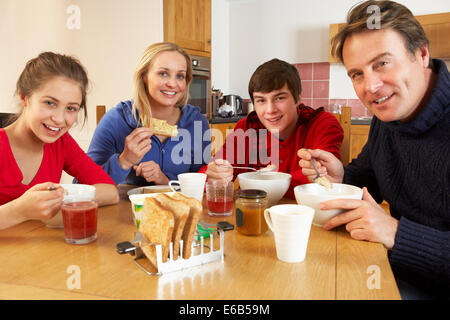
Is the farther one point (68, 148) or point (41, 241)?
point (68, 148)

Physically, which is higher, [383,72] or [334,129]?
[383,72]

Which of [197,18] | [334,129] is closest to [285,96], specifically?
[334,129]

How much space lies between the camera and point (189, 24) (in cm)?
Answer: 380

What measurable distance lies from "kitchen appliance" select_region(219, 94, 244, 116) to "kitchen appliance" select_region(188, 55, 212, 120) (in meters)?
0.43

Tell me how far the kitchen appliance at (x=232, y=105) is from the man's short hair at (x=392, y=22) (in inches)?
131

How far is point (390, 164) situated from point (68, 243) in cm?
116

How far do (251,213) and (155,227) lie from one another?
0.96 ft

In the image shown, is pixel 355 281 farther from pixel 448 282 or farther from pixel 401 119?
pixel 401 119

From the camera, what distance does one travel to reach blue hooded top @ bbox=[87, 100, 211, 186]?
6.50 feet

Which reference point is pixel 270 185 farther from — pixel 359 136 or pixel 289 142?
pixel 359 136

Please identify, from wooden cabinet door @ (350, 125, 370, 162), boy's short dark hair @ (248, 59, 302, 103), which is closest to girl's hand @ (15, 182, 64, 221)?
boy's short dark hair @ (248, 59, 302, 103)

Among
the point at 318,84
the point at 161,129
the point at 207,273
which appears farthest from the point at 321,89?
the point at 207,273

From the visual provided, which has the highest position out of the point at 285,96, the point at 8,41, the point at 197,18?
the point at 197,18

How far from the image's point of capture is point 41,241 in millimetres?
990
